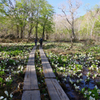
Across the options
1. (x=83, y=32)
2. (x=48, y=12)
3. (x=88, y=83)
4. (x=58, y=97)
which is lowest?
(x=88, y=83)

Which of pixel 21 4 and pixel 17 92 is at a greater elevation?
pixel 21 4

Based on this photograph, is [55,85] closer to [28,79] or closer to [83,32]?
[28,79]

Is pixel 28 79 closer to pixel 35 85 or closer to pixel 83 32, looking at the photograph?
pixel 35 85

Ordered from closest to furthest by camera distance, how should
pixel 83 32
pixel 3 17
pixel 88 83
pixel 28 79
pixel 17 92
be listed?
1. pixel 17 92
2. pixel 28 79
3. pixel 88 83
4. pixel 3 17
5. pixel 83 32

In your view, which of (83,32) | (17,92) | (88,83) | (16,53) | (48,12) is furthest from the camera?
(83,32)

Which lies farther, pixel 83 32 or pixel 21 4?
pixel 83 32

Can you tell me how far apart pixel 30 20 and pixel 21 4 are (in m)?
4.45

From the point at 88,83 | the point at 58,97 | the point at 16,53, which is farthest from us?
the point at 16,53

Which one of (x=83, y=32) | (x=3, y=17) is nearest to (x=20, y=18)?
(x=3, y=17)

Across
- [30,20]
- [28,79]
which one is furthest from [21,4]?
[28,79]

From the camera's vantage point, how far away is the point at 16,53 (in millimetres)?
7773

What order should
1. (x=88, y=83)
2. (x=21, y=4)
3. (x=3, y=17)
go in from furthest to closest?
(x=21, y=4) < (x=3, y=17) < (x=88, y=83)

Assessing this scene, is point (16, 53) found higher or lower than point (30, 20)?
lower

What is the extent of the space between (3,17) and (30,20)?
21.1 ft
